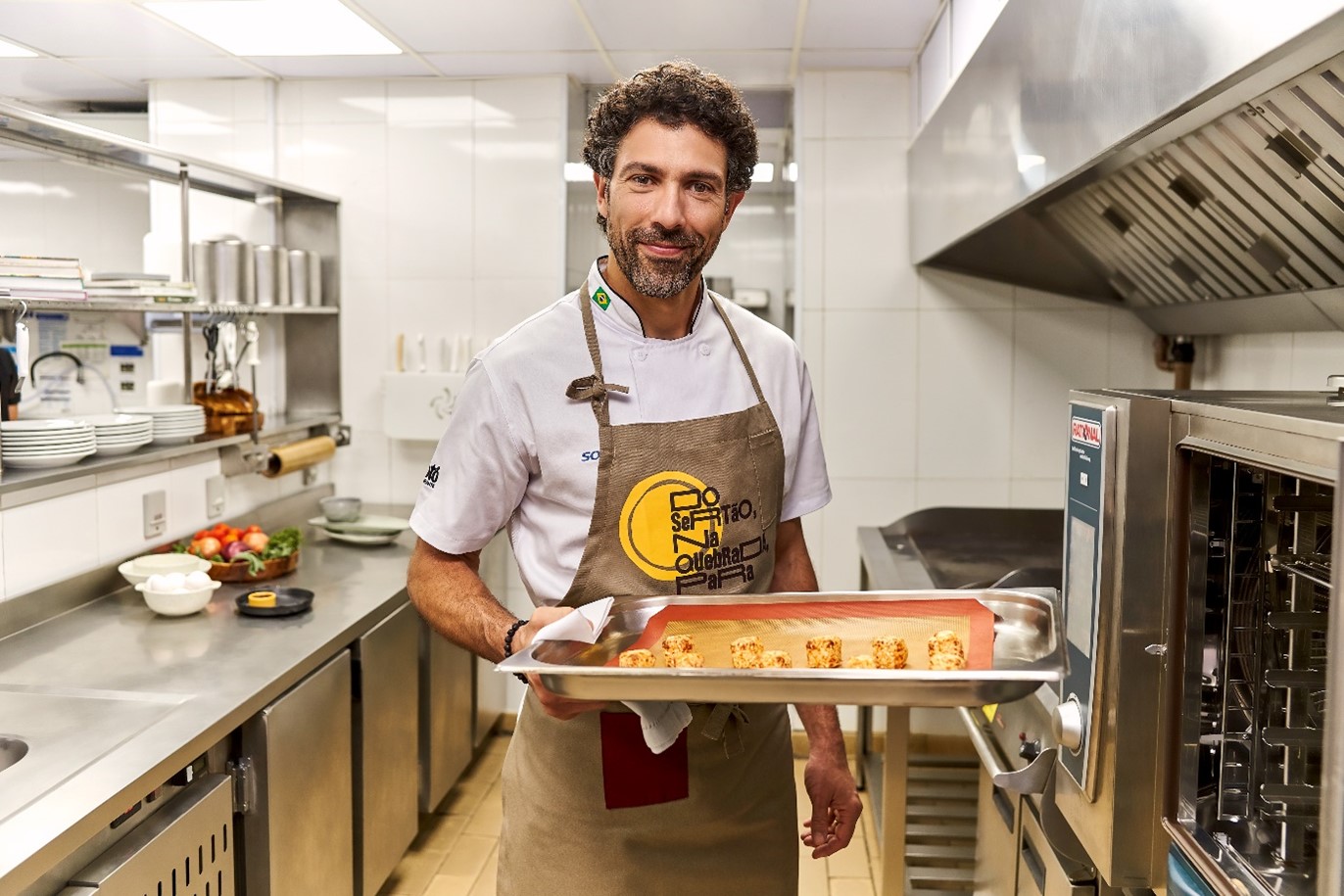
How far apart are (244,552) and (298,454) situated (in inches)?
21.1

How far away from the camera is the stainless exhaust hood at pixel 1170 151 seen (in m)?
1.04

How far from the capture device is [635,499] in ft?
4.65

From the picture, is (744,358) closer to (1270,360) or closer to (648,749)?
(648,749)

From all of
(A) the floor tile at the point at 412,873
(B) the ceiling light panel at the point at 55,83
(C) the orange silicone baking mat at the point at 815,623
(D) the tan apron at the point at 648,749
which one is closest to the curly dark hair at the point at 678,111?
(D) the tan apron at the point at 648,749

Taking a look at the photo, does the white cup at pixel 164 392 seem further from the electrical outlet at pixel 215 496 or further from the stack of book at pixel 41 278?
the stack of book at pixel 41 278

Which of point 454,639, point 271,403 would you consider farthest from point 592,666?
point 271,403

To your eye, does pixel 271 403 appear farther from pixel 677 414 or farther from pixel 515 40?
pixel 677 414

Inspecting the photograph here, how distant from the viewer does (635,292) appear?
1.47 m

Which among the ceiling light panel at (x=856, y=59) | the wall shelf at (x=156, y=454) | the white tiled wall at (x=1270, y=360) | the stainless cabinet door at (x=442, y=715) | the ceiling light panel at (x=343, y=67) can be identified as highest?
the ceiling light panel at (x=856, y=59)

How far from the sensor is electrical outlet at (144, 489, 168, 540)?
8.72 ft

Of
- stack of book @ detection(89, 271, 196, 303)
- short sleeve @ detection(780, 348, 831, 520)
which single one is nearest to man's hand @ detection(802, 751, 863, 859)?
short sleeve @ detection(780, 348, 831, 520)

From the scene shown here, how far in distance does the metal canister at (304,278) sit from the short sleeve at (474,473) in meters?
2.12

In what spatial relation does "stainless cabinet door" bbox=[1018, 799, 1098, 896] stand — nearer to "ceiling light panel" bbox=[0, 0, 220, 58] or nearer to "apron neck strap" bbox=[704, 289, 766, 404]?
"apron neck strap" bbox=[704, 289, 766, 404]

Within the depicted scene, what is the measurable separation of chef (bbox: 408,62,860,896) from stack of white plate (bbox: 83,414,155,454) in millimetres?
1327
